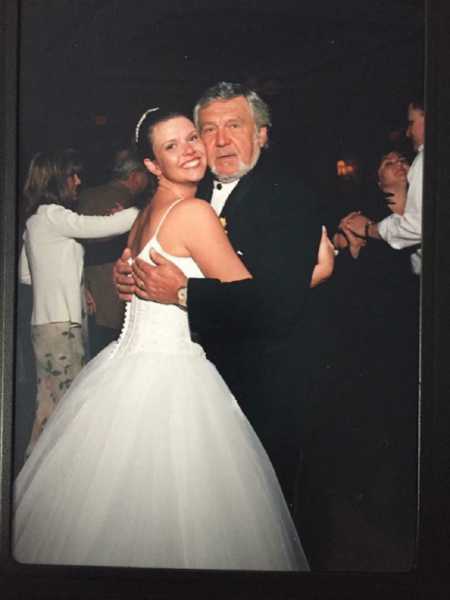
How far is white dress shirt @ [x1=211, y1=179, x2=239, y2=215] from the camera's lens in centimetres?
197

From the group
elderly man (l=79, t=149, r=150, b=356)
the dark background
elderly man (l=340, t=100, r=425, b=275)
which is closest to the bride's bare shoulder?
elderly man (l=79, t=149, r=150, b=356)

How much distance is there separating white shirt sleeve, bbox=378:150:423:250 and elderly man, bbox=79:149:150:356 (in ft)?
1.89

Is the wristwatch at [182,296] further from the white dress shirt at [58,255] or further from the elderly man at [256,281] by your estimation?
the white dress shirt at [58,255]

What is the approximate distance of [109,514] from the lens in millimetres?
1936

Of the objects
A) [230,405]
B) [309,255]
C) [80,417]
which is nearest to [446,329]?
[309,255]

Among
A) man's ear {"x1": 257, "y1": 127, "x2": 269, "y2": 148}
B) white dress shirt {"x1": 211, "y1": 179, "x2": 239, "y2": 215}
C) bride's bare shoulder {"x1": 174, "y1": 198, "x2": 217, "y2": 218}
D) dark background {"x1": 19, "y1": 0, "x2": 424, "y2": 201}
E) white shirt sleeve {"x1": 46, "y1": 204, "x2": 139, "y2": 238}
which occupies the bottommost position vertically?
white shirt sleeve {"x1": 46, "y1": 204, "x2": 139, "y2": 238}

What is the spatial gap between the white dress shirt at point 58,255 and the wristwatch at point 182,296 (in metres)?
0.19

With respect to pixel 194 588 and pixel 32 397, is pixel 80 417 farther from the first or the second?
pixel 194 588

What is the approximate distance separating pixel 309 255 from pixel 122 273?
17.3 inches

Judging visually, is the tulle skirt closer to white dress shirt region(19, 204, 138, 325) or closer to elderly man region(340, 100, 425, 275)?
white dress shirt region(19, 204, 138, 325)

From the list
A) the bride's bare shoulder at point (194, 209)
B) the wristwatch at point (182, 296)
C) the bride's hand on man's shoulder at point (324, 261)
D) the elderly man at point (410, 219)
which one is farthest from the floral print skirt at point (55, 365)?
the elderly man at point (410, 219)

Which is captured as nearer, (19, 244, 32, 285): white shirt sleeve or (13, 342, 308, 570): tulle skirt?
(13, 342, 308, 570): tulle skirt

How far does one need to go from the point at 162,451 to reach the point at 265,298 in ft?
1.39

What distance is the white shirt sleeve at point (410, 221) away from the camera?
1.97 m
